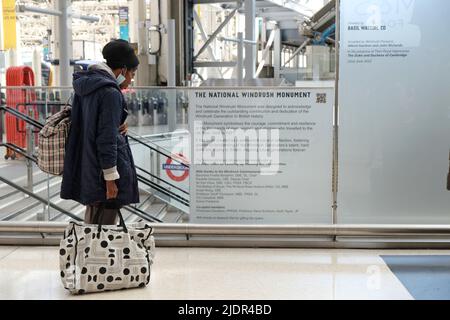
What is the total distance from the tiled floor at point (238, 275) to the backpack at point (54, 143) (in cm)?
78

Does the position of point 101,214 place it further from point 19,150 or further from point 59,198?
point 19,150

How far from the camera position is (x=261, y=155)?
14.7ft

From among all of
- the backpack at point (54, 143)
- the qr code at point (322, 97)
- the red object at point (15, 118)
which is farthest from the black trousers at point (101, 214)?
the red object at point (15, 118)

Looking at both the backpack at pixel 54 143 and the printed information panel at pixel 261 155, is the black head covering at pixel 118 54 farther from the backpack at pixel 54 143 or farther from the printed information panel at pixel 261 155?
the printed information panel at pixel 261 155

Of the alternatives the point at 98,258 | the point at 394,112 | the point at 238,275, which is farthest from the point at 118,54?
the point at 394,112

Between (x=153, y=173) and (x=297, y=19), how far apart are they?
36.6 ft

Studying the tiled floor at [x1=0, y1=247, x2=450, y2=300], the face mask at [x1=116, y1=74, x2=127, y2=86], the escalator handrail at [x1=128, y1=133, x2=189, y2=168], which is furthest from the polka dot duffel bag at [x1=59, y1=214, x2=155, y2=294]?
the escalator handrail at [x1=128, y1=133, x2=189, y2=168]

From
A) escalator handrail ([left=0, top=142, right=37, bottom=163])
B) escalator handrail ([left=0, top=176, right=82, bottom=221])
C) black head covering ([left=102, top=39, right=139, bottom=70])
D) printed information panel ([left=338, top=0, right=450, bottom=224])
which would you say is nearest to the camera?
black head covering ([left=102, top=39, right=139, bottom=70])

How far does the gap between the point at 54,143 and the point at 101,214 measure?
522 mm

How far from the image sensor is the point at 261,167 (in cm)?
449

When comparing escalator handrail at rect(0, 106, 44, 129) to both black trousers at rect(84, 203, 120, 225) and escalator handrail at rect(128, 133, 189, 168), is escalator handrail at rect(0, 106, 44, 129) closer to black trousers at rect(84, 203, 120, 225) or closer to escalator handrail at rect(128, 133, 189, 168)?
escalator handrail at rect(128, 133, 189, 168)

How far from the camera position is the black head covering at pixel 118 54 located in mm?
3453

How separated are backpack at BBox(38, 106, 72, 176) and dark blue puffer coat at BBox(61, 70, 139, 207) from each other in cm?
6

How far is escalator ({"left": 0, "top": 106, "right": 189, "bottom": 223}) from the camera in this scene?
484cm
